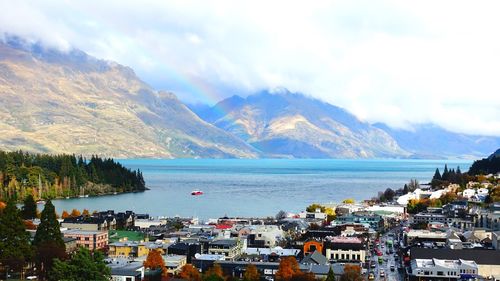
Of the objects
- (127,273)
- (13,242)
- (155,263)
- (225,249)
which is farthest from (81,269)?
(225,249)

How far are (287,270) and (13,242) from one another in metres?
13.4

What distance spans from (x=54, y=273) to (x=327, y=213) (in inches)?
1684

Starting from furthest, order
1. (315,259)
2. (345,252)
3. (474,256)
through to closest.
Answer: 1. (345,252)
2. (315,259)
3. (474,256)

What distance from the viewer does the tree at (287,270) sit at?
30.5m

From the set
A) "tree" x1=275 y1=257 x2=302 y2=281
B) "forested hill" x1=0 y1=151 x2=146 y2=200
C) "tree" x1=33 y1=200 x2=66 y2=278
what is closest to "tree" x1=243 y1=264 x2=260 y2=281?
"tree" x1=275 y1=257 x2=302 y2=281

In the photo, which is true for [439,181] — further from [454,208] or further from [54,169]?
[54,169]

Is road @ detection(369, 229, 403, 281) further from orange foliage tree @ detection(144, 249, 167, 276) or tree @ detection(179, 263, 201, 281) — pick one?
orange foliage tree @ detection(144, 249, 167, 276)

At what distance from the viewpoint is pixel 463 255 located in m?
35.1

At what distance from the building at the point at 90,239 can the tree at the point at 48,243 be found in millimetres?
8223

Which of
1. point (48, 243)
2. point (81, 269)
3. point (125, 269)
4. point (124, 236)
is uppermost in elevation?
point (48, 243)

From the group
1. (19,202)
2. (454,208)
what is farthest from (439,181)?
(19,202)

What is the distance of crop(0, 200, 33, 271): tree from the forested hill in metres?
51.6

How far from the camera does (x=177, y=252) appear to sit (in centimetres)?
3778

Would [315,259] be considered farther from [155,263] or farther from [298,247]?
[155,263]
